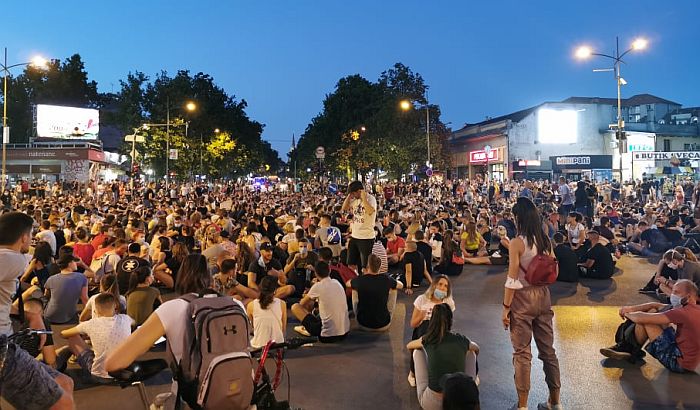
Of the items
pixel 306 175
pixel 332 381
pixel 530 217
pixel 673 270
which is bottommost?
pixel 332 381

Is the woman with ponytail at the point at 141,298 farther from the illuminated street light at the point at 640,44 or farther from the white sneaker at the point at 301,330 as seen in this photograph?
the illuminated street light at the point at 640,44

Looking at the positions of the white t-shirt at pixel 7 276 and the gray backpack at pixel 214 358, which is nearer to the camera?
the gray backpack at pixel 214 358

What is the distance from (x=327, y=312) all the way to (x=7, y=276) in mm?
4482

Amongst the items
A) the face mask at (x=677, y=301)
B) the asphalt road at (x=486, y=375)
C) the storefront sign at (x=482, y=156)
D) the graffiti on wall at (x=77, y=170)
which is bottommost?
the asphalt road at (x=486, y=375)

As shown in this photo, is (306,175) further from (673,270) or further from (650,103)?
(673,270)

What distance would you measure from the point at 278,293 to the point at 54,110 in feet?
167

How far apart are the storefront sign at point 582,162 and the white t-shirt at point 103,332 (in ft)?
139

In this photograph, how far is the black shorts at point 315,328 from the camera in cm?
751

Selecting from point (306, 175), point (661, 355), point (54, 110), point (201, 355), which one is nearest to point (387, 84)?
point (54, 110)

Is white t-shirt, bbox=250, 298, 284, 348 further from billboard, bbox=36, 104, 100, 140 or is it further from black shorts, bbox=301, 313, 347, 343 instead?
billboard, bbox=36, 104, 100, 140

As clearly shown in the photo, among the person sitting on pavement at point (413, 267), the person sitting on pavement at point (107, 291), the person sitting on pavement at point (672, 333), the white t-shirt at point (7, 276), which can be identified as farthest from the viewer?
the person sitting on pavement at point (413, 267)

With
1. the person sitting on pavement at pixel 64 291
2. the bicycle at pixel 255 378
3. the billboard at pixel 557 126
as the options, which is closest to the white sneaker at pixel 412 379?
the bicycle at pixel 255 378

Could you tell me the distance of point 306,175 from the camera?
105 metres

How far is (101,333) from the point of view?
232 inches
